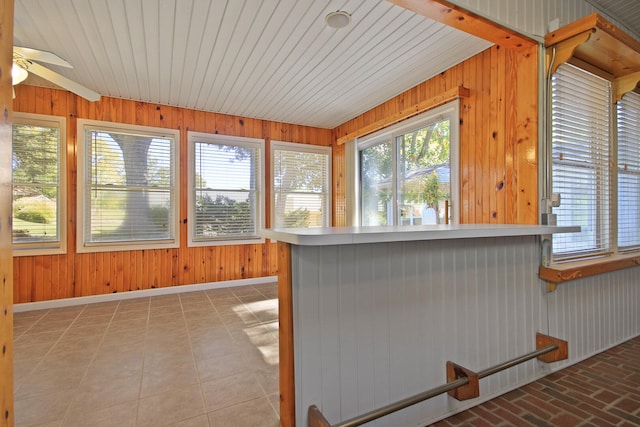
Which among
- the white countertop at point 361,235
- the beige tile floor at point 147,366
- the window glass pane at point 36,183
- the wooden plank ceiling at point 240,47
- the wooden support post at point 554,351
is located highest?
the wooden plank ceiling at point 240,47

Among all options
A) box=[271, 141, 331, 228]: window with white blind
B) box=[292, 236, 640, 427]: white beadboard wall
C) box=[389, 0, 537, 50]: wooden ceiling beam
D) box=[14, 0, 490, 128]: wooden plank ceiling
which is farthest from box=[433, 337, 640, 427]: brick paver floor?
box=[271, 141, 331, 228]: window with white blind

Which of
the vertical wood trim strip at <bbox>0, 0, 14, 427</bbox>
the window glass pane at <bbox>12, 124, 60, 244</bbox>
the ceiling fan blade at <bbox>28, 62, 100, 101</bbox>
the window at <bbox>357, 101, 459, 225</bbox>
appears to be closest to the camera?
the vertical wood trim strip at <bbox>0, 0, 14, 427</bbox>

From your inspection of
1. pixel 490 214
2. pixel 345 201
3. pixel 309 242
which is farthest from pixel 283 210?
pixel 309 242

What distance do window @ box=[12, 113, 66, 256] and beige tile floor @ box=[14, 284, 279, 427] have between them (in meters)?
0.83

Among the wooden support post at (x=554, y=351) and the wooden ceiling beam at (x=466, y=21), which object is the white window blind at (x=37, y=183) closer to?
the wooden ceiling beam at (x=466, y=21)

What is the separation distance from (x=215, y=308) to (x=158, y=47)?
8.80 feet

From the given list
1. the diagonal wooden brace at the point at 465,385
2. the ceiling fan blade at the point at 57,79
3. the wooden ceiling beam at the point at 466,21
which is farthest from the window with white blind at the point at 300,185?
the diagonal wooden brace at the point at 465,385

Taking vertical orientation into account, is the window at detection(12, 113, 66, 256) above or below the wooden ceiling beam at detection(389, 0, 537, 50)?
below

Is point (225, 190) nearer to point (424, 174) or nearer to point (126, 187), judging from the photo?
point (126, 187)

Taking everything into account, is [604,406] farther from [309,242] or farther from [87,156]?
[87,156]

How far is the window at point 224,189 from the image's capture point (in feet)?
13.7

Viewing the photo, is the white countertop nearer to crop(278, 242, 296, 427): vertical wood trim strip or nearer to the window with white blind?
crop(278, 242, 296, 427): vertical wood trim strip

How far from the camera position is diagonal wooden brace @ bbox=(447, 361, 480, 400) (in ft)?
4.91

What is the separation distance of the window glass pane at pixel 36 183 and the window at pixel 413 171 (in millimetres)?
3994
